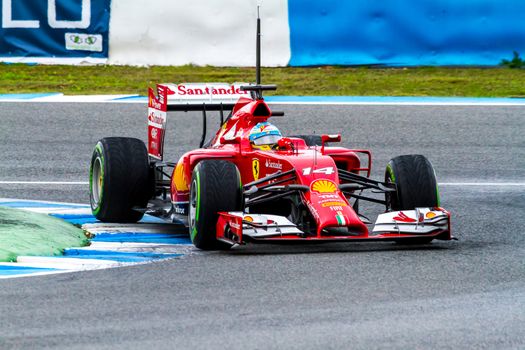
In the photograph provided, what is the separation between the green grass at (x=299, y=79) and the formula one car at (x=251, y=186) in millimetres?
6473

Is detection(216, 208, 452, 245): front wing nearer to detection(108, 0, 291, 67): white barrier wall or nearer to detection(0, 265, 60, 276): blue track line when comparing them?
detection(0, 265, 60, 276): blue track line

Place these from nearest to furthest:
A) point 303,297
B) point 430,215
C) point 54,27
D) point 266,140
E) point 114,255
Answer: point 303,297
point 114,255
point 430,215
point 266,140
point 54,27

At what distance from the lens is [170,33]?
55.5 ft

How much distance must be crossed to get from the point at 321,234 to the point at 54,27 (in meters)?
9.34

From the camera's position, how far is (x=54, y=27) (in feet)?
54.6

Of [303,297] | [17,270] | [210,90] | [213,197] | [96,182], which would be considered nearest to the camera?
[303,297]

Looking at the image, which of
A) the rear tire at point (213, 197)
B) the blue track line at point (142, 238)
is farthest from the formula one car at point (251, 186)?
the blue track line at point (142, 238)

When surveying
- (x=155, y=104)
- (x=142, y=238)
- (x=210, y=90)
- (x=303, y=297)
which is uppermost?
(x=210, y=90)

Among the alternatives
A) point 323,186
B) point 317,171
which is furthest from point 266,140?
point 323,186

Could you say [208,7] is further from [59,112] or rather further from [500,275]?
[500,275]

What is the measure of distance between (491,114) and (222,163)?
7.55 metres

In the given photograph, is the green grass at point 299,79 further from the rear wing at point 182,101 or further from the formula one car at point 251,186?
the formula one car at point 251,186

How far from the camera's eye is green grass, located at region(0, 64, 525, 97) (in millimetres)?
16531

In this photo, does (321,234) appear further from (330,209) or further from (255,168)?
(255,168)
